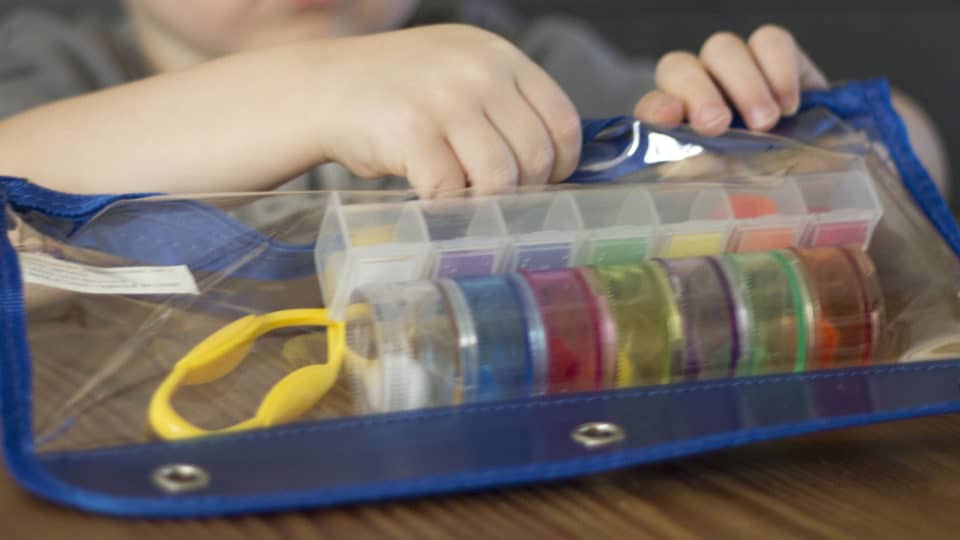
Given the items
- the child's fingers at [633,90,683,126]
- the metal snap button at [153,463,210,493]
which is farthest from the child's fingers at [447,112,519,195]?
the metal snap button at [153,463,210,493]

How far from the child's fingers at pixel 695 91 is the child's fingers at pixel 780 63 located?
3 cm

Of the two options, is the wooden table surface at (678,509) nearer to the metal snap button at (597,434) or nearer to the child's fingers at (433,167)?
the metal snap button at (597,434)

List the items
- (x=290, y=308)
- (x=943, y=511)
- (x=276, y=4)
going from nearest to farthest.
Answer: (x=943, y=511), (x=290, y=308), (x=276, y=4)

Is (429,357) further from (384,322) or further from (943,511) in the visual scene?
(943,511)

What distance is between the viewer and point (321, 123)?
1.78ft

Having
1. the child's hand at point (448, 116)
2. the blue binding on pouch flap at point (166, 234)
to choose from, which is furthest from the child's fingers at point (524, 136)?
the blue binding on pouch flap at point (166, 234)

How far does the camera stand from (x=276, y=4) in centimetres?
71

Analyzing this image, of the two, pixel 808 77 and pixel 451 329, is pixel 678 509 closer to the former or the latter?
pixel 451 329

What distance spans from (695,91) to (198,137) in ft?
0.87

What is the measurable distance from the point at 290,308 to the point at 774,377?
0.62 ft

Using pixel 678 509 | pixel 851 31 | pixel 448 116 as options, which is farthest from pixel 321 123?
pixel 851 31

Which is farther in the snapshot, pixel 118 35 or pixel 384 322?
pixel 118 35

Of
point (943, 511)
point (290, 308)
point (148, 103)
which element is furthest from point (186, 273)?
point (943, 511)

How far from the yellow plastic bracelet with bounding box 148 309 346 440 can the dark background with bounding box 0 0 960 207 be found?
1.07 m
